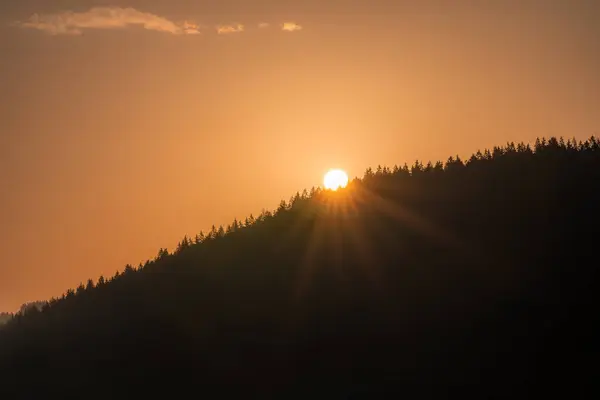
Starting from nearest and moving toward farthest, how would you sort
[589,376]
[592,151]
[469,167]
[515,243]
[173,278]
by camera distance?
[589,376] < [515,243] < [592,151] < [469,167] < [173,278]

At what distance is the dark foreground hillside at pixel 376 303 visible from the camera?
219 feet

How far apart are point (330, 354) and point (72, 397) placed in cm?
3369

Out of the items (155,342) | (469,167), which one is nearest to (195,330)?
(155,342)

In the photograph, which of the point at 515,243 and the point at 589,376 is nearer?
the point at 589,376

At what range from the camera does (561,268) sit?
71.2 m

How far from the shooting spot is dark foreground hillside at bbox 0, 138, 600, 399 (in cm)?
6669

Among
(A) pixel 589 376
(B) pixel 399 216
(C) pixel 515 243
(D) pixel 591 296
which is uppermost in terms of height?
(B) pixel 399 216

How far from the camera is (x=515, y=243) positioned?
76938 mm

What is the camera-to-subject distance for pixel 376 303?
79.9 meters

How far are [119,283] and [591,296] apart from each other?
67.9m

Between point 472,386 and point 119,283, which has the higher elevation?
point 119,283

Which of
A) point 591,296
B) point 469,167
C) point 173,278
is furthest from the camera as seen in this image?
point 173,278

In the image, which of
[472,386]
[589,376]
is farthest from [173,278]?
[589,376]

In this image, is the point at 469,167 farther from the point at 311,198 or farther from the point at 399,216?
the point at 311,198
